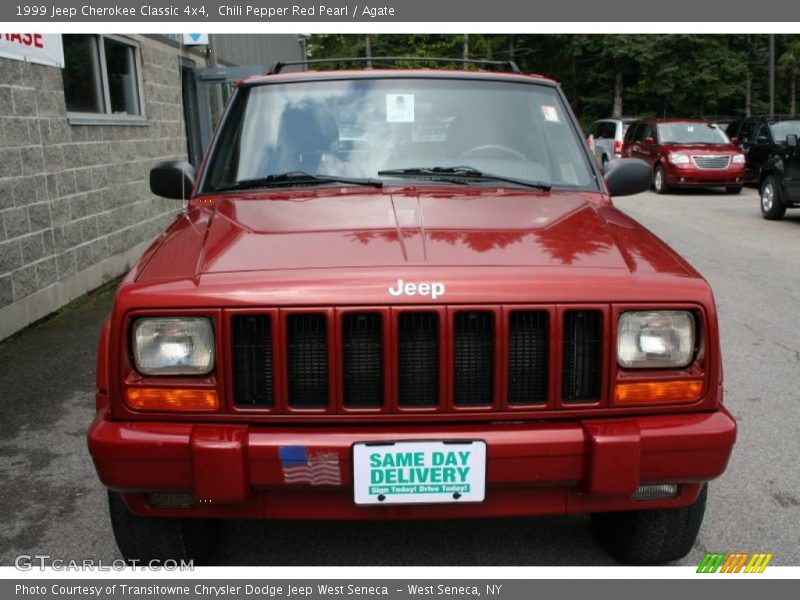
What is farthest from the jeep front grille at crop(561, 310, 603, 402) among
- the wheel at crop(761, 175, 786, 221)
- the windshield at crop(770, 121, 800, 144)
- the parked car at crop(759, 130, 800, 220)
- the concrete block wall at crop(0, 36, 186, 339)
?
the windshield at crop(770, 121, 800, 144)

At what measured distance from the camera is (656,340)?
8.57 feet

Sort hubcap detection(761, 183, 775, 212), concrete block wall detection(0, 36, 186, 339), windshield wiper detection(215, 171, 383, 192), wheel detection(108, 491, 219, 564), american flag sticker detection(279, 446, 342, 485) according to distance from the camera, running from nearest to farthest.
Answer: american flag sticker detection(279, 446, 342, 485) → wheel detection(108, 491, 219, 564) → windshield wiper detection(215, 171, 383, 192) → concrete block wall detection(0, 36, 186, 339) → hubcap detection(761, 183, 775, 212)

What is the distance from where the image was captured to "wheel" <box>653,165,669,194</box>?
62.8ft

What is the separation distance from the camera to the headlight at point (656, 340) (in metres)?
2.59

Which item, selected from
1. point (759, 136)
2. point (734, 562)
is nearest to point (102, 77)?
point (734, 562)

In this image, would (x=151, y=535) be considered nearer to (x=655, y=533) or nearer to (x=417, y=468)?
(x=417, y=468)

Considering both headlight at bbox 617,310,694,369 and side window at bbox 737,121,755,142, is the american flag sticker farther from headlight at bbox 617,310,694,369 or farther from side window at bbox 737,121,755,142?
side window at bbox 737,121,755,142

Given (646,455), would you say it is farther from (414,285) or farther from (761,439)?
(761,439)

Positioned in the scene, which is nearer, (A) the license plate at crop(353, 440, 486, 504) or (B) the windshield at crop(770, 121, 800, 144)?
(A) the license plate at crop(353, 440, 486, 504)

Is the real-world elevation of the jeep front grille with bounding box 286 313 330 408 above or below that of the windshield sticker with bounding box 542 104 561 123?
below

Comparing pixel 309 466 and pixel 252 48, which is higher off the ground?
pixel 252 48

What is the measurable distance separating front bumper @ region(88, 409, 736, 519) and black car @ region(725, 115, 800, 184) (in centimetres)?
1547

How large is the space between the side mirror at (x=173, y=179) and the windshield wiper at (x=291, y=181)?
1.22ft

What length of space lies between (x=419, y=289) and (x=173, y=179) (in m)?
1.97
